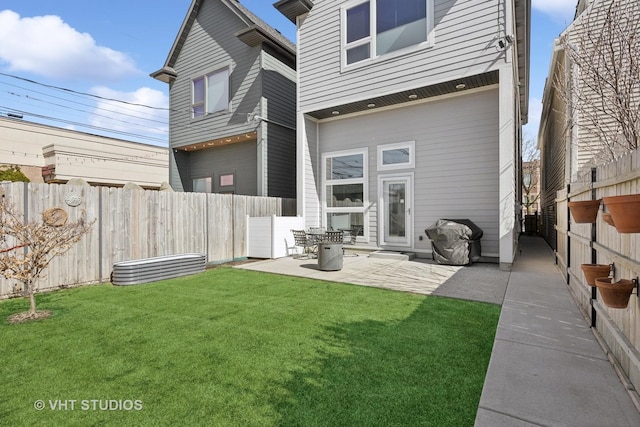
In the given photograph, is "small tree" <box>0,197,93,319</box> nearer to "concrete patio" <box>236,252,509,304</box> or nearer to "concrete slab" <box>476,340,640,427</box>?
"concrete patio" <box>236,252,509,304</box>

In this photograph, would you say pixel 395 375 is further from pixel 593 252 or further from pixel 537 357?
pixel 593 252

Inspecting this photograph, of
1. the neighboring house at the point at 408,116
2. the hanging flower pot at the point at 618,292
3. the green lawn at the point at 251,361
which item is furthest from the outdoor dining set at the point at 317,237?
the hanging flower pot at the point at 618,292

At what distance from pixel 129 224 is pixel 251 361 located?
4.94 metres

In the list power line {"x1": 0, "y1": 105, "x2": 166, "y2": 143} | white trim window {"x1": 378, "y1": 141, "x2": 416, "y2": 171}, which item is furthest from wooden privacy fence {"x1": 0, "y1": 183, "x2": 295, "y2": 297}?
power line {"x1": 0, "y1": 105, "x2": 166, "y2": 143}

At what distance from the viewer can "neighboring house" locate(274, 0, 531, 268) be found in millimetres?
6590

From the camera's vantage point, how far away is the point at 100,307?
417 cm

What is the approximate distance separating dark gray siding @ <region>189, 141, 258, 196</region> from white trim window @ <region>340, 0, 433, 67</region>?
4855 mm

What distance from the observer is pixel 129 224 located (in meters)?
6.20

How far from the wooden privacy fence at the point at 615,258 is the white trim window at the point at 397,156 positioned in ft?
14.4

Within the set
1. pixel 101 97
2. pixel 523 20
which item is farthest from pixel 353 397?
pixel 101 97

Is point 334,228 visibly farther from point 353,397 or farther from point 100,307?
point 353,397

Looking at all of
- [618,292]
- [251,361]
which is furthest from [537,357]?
[251,361]

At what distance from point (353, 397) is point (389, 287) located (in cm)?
309

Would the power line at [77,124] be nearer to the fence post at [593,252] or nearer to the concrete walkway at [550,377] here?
the concrete walkway at [550,377]
